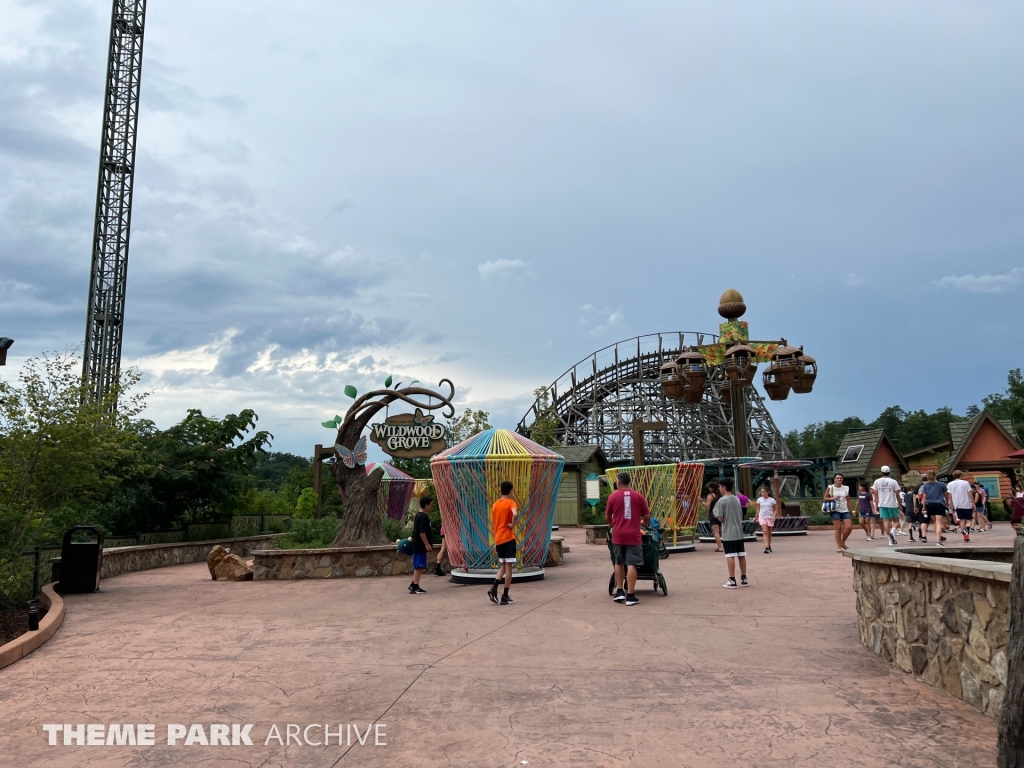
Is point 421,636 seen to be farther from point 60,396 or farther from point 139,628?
point 60,396

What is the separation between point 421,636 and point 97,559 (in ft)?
21.8

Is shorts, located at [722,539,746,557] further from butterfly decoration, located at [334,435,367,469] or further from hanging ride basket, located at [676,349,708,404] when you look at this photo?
hanging ride basket, located at [676,349,708,404]

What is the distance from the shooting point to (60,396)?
32.6ft

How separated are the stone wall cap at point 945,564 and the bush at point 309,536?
33.6ft

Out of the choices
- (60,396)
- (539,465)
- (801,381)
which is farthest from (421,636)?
(801,381)

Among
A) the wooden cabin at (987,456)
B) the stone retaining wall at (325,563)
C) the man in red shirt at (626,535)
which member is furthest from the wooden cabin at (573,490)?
the man in red shirt at (626,535)

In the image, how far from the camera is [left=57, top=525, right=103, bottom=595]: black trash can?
1052 cm

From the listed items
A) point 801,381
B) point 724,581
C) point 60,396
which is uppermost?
point 801,381

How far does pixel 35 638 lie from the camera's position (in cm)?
645

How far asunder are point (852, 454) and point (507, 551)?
31007 mm

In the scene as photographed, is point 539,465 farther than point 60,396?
Yes

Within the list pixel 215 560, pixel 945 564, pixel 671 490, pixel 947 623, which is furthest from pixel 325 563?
pixel 945 564

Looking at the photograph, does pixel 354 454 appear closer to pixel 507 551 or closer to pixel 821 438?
pixel 507 551

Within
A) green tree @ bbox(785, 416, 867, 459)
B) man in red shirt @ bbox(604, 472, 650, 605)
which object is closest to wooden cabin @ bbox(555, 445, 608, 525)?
man in red shirt @ bbox(604, 472, 650, 605)
